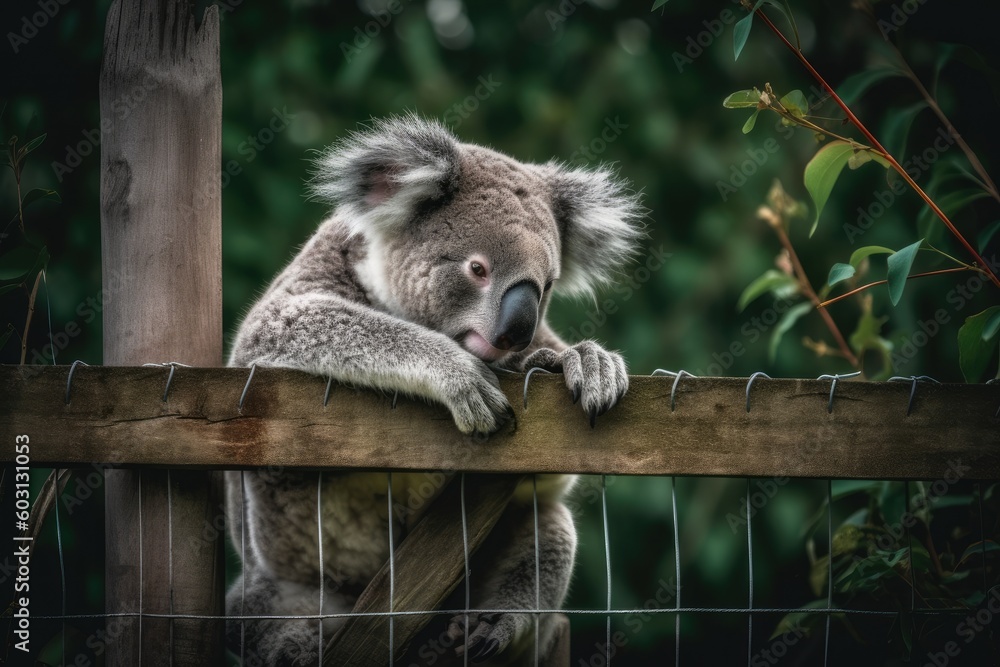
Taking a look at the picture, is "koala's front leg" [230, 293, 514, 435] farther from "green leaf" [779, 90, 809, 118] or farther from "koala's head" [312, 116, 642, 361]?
"green leaf" [779, 90, 809, 118]

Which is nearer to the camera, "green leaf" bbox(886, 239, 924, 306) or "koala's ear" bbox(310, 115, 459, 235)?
"green leaf" bbox(886, 239, 924, 306)

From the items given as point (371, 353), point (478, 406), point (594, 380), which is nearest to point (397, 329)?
point (371, 353)

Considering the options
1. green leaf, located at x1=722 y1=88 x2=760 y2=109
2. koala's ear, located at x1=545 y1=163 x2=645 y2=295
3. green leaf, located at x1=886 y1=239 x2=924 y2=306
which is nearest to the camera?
green leaf, located at x1=886 y1=239 x2=924 y2=306

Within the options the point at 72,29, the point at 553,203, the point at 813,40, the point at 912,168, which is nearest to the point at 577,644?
the point at 553,203

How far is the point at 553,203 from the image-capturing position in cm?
241

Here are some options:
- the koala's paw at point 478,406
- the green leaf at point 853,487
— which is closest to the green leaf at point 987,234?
the green leaf at point 853,487

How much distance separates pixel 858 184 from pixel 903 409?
76.1 inches

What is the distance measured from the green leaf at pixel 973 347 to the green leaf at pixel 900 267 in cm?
22

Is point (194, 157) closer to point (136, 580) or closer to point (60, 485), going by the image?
point (60, 485)

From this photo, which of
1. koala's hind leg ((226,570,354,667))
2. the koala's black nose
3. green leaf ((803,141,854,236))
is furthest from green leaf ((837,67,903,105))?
koala's hind leg ((226,570,354,667))

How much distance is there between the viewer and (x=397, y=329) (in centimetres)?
191

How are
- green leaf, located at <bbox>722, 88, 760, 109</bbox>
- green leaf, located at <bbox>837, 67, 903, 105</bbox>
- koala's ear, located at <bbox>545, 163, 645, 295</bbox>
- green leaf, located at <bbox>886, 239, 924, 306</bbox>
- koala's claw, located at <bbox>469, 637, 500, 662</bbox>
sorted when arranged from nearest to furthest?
green leaf, located at <bbox>886, 239, 924, 306</bbox> < green leaf, located at <bbox>722, 88, 760, 109</bbox> < koala's claw, located at <bbox>469, 637, 500, 662</bbox> < green leaf, located at <bbox>837, 67, 903, 105</bbox> < koala's ear, located at <bbox>545, 163, 645, 295</bbox>

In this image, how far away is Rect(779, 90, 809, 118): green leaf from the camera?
1.62 m

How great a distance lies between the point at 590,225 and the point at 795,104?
0.88m
